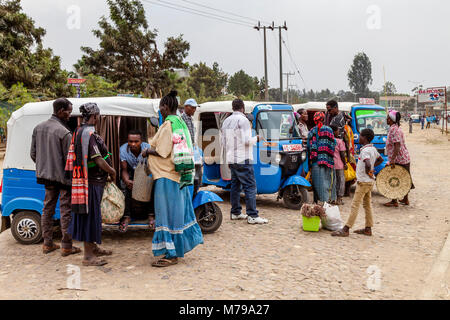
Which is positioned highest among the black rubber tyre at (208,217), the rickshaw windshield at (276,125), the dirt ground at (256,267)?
the rickshaw windshield at (276,125)

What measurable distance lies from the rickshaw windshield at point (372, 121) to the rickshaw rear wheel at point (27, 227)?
8027 mm

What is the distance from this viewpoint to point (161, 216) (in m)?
4.99

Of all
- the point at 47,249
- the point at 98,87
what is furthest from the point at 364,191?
the point at 98,87

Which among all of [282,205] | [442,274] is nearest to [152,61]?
[282,205]

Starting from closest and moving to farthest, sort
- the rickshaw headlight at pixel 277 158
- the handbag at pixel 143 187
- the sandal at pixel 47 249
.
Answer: the handbag at pixel 143 187, the sandal at pixel 47 249, the rickshaw headlight at pixel 277 158

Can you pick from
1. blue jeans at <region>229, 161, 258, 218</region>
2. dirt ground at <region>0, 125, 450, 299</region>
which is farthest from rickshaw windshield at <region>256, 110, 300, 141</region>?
dirt ground at <region>0, 125, 450, 299</region>

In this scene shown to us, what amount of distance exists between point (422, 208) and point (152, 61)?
25.1m

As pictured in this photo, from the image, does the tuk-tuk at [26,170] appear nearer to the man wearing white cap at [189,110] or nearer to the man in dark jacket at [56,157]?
the man in dark jacket at [56,157]

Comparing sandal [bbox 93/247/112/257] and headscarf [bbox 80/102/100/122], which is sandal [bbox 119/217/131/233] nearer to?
sandal [bbox 93/247/112/257]

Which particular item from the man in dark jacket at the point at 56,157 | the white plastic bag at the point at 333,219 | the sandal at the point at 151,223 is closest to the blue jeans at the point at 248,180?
the white plastic bag at the point at 333,219

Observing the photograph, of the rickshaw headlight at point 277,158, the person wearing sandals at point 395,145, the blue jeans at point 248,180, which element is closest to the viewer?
the blue jeans at point 248,180

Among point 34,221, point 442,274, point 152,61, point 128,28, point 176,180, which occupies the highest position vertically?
point 128,28

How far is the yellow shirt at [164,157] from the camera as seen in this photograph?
194 inches
